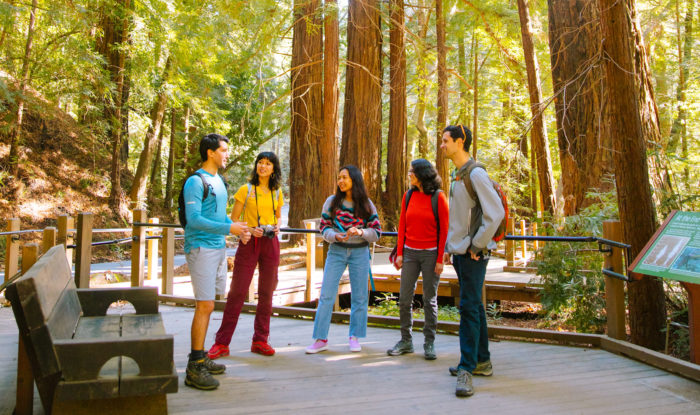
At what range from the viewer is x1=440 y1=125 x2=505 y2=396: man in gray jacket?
3.50 m

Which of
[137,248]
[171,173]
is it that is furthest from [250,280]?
[171,173]

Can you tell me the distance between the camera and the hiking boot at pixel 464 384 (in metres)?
3.38

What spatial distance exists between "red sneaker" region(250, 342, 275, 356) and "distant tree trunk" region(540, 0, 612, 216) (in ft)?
19.7

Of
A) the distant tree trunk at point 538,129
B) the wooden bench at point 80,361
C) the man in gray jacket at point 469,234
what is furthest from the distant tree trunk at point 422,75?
the wooden bench at point 80,361

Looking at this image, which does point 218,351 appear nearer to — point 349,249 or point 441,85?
point 349,249

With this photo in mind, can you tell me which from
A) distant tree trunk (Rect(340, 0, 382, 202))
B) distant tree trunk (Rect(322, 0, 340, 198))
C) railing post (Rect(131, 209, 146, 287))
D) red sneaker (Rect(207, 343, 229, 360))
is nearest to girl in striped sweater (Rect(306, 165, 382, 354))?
red sneaker (Rect(207, 343, 229, 360))

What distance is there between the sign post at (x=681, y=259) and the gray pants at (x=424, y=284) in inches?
60.8

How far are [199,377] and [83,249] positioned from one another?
214 centimetres

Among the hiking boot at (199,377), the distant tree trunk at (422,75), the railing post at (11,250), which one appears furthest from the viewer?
the distant tree trunk at (422,75)

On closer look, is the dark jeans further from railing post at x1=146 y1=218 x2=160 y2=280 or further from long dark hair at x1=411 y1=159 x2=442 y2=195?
railing post at x1=146 y1=218 x2=160 y2=280

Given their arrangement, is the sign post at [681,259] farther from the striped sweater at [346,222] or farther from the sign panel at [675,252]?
the striped sweater at [346,222]

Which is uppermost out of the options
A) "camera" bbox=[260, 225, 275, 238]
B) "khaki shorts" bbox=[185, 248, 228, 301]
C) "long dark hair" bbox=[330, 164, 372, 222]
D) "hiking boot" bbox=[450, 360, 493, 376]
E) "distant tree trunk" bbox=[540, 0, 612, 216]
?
"distant tree trunk" bbox=[540, 0, 612, 216]

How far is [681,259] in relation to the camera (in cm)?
369

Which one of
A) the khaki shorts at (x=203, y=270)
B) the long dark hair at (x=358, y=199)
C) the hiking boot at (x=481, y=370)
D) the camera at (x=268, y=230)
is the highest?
the long dark hair at (x=358, y=199)
